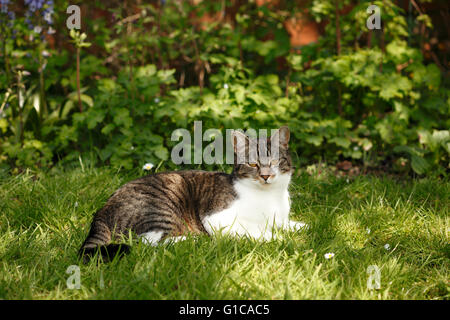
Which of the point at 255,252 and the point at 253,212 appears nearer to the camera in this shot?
the point at 255,252

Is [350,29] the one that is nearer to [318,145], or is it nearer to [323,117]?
[323,117]

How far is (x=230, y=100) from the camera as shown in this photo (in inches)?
170

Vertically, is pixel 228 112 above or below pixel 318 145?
above

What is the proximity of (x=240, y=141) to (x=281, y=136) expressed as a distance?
31 centimetres

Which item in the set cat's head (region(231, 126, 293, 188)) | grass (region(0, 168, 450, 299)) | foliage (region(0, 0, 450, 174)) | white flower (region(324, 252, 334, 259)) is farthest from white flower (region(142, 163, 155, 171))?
white flower (region(324, 252, 334, 259))

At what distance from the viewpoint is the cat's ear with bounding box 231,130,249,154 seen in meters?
3.25

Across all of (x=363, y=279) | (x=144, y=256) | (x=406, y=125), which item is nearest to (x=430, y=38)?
(x=406, y=125)

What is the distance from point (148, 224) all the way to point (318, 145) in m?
2.12

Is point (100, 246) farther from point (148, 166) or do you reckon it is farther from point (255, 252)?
point (148, 166)

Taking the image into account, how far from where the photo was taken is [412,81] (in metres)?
4.63

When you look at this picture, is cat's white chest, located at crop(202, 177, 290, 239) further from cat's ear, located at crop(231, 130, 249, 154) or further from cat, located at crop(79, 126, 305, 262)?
cat's ear, located at crop(231, 130, 249, 154)

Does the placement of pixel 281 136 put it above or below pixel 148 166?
above

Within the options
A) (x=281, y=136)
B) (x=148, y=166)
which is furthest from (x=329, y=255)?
(x=148, y=166)

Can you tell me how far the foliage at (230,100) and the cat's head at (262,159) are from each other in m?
0.89
